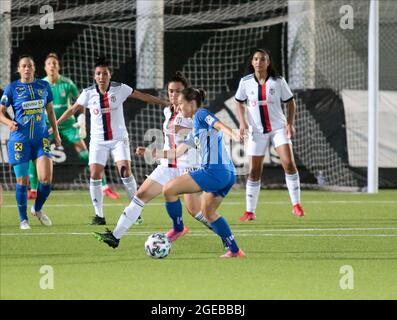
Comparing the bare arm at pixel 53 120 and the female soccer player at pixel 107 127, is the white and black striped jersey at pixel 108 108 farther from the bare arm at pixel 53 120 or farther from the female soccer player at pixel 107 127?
the bare arm at pixel 53 120

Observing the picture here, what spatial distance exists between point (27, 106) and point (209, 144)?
11.4 feet

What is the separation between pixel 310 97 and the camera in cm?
1784

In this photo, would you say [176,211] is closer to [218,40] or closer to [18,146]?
[18,146]

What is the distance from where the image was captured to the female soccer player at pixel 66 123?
50.9 feet

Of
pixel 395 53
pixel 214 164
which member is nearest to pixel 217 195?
pixel 214 164

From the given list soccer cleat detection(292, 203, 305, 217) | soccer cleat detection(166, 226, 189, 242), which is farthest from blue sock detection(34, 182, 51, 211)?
soccer cleat detection(292, 203, 305, 217)

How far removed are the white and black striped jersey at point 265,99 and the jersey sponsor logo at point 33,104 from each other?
8.29ft

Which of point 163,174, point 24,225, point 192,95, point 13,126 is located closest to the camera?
point 192,95

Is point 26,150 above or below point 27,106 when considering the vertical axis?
below

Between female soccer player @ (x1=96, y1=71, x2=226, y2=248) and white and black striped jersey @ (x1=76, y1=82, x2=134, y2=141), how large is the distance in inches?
68.5

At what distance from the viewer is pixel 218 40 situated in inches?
830

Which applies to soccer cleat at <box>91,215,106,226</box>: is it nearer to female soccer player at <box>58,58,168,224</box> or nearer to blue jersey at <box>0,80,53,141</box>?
female soccer player at <box>58,58,168,224</box>

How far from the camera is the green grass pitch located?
736 cm

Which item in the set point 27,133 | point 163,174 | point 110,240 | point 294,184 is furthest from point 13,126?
point 294,184
